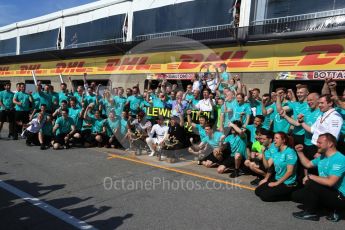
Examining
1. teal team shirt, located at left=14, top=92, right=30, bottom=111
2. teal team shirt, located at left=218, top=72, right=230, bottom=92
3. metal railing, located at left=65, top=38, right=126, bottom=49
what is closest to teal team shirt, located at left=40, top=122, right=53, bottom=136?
teal team shirt, located at left=14, top=92, right=30, bottom=111

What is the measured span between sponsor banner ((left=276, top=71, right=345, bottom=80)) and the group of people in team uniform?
2.04 m

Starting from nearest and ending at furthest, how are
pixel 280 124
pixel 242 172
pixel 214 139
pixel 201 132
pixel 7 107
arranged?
pixel 280 124, pixel 242 172, pixel 214 139, pixel 201 132, pixel 7 107

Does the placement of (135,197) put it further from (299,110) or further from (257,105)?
(257,105)

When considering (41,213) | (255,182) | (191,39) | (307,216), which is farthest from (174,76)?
(307,216)

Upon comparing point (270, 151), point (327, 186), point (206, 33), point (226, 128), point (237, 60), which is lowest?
point (327, 186)

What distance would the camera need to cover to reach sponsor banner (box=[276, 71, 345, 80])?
9098 mm

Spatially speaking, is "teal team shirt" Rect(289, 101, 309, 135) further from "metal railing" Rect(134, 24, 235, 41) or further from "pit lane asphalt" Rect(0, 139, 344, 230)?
"metal railing" Rect(134, 24, 235, 41)

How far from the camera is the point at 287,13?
10938 millimetres

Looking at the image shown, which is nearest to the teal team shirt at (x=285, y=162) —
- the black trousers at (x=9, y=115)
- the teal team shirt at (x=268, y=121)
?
the teal team shirt at (x=268, y=121)

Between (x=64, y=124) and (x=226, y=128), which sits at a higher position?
(x=226, y=128)

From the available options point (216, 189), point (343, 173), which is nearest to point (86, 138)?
point (216, 189)

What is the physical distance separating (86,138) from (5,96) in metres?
4.06

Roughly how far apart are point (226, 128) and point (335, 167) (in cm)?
334

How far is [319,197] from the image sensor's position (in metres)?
4.61
